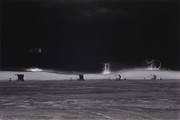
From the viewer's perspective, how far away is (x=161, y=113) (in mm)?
16750

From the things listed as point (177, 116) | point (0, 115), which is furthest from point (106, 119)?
point (0, 115)

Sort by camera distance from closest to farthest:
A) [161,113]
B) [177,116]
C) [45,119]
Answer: [45,119] < [177,116] < [161,113]

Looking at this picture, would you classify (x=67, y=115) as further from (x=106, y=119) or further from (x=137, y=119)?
(x=137, y=119)

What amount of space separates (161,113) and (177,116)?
1.27 m

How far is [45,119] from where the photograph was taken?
577 inches

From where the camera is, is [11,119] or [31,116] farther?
[31,116]

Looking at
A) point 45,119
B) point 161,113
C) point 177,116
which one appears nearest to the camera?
point 45,119

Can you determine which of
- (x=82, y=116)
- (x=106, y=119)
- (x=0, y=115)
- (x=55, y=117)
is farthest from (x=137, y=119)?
(x=0, y=115)

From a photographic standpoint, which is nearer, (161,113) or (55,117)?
(55,117)

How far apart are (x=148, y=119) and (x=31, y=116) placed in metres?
5.44

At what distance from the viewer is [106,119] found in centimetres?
1469

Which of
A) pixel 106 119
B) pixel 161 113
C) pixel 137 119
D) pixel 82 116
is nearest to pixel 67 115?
pixel 82 116

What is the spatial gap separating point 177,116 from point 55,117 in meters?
5.71

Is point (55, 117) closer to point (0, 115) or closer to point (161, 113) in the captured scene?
point (0, 115)
